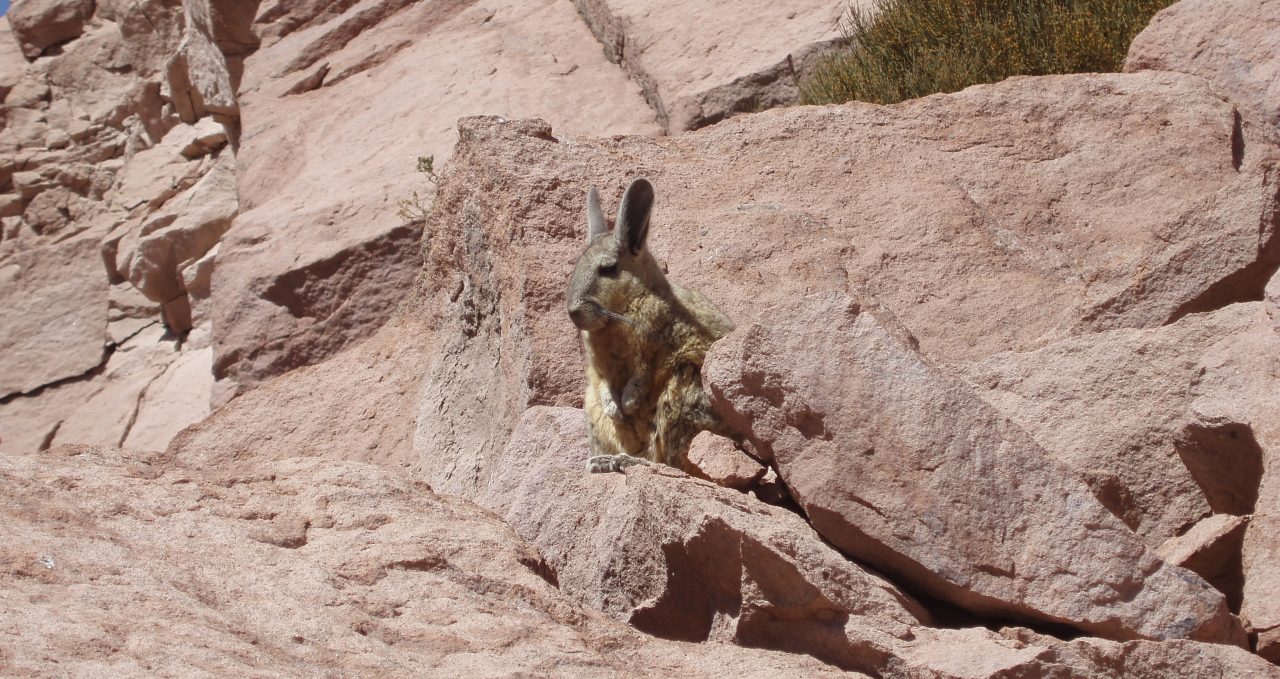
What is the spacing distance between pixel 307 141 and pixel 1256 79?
792 cm

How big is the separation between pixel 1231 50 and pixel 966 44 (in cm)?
237

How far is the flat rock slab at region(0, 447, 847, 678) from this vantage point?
3.29 meters

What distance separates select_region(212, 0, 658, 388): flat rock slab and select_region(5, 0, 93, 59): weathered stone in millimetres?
4465

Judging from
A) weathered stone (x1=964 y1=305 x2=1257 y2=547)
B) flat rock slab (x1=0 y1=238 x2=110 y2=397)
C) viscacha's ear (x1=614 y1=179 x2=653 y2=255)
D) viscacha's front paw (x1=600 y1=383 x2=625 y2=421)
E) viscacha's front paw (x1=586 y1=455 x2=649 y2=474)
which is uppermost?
viscacha's ear (x1=614 y1=179 x2=653 y2=255)

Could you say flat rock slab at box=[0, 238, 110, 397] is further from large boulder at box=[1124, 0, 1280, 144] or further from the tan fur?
large boulder at box=[1124, 0, 1280, 144]

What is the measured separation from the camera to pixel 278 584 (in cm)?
382

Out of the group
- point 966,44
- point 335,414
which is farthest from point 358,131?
point 966,44

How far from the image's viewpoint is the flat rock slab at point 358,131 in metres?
9.78

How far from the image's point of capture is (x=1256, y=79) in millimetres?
7676

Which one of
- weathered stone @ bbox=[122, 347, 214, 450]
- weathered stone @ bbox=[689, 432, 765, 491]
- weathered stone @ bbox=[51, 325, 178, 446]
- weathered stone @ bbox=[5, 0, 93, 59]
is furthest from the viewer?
weathered stone @ bbox=[5, 0, 93, 59]

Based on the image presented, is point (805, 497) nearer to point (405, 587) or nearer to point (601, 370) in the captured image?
point (405, 587)

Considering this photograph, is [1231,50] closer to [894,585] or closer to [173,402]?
[894,585]

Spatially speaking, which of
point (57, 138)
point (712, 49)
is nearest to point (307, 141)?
point (712, 49)

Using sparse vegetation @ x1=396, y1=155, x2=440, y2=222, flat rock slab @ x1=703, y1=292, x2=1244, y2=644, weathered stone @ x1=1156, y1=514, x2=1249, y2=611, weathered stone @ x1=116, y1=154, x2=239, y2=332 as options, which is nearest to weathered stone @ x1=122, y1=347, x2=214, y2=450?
weathered stone @ x1=116, y1=154, x2=239, y2=332
